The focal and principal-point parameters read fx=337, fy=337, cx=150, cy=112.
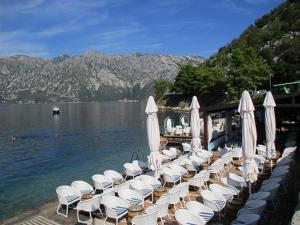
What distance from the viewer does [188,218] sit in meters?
9.52

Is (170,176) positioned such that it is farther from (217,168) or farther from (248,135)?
(248,135)

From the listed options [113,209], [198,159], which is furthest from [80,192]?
[198,159]

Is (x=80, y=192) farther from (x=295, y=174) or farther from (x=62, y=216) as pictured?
(x=295, y=174)

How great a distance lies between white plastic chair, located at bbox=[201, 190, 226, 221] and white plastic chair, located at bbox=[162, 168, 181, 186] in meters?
3.81

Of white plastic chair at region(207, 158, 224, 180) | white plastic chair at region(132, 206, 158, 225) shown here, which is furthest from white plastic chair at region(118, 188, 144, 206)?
white plastic chair at region(207, 158, 224, 180)

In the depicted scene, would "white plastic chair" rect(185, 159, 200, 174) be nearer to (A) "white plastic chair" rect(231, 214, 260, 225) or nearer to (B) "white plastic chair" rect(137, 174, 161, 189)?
(B) "white plastic chair" rect(137, 174, 161, 189)

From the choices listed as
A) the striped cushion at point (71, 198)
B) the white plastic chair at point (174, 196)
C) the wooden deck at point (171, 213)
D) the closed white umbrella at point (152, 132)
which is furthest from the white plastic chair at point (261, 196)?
the striped cushion at point (71, 198)

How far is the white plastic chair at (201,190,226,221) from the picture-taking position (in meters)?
10.7

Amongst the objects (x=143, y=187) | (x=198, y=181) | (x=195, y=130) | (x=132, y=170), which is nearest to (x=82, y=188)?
(x=143, y=187)

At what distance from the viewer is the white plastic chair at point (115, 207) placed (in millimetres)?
10906

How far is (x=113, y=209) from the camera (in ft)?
36.0

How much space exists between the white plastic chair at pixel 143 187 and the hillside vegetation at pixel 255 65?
47.4 meters

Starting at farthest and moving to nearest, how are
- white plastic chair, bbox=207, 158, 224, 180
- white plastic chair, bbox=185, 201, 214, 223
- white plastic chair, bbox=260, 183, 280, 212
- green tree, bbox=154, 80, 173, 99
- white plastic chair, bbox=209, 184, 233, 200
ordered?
green tree, bbox=154, 80, 173, 99
white plastic chair, bbox=207, 158, 224, 180
white plastic chair, bbox=209, 184, 233, 200
white plastic chair, bbox=260, 183, 280, 212
white plastic chair, bbox=185, 201, 214, 223

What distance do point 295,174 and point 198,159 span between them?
4.83 meters
